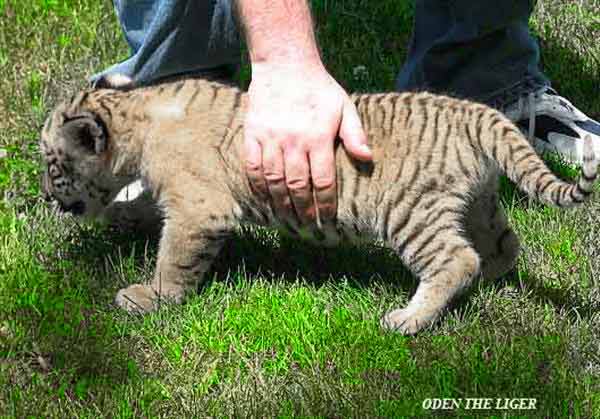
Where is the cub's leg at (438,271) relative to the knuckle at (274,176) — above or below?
below

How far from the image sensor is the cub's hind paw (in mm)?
3510

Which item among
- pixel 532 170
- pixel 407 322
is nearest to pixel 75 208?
pixel 407 322

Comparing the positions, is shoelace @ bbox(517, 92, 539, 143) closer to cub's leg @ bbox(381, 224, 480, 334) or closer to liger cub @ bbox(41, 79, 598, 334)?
liger cub @ bbox(41, 79, 598, 334)

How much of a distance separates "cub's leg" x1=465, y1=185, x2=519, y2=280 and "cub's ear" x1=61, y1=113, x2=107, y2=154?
4.80 ft

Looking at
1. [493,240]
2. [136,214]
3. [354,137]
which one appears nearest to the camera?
[354,137]

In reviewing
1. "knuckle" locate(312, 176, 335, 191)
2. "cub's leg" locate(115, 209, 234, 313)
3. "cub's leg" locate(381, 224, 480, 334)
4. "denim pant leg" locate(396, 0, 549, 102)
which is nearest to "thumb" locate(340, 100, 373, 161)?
"knuckle" locate(312, 176, 335, 191)

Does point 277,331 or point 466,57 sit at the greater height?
point 466,57

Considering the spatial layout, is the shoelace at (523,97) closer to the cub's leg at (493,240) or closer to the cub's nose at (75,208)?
the cub's leg at (493,240)

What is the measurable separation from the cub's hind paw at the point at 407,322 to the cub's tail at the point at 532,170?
584 mm

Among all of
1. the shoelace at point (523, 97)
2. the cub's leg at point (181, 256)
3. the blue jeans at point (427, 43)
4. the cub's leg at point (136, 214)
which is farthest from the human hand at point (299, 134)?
the shoelace at point (523, 97)

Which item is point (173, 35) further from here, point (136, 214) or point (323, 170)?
point (323, 170)

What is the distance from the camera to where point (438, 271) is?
3518 mm

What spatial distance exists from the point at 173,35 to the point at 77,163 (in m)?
0.95

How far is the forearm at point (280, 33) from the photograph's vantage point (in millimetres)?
3639
